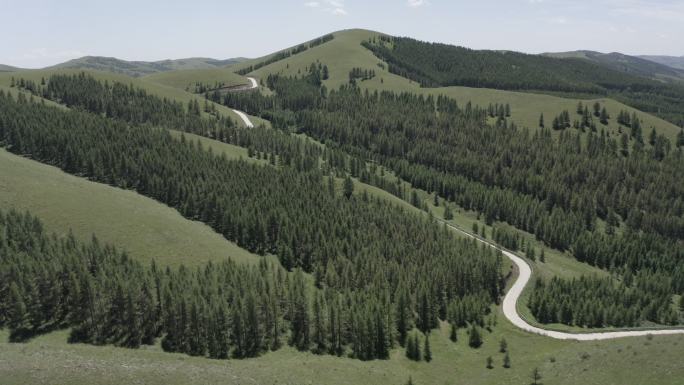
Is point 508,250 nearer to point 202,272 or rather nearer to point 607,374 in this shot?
point 607,374

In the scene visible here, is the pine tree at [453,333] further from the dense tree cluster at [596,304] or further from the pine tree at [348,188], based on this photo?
the pine tree at [348,188]

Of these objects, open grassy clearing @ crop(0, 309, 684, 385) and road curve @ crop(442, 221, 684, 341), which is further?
road curve @ crop(442, 221, 684, 341)

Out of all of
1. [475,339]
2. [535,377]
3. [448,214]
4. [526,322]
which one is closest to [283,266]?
[475,339]

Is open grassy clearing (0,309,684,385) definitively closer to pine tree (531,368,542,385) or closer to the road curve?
pine tree (531,368,542,385)

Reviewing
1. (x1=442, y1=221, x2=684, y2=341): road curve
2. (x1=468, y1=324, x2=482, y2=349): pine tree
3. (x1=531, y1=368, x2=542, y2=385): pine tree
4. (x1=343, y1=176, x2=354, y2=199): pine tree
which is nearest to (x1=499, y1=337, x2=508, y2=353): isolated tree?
(x1=468, y1=324, x2=482, y2=349): pine tree

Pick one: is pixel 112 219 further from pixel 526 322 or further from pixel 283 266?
pixel 526 322

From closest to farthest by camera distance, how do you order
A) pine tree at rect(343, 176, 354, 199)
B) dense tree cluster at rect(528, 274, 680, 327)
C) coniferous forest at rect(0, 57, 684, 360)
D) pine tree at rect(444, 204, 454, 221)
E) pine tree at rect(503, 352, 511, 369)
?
coniferous forest at rect(0, 57, 684, 360) < pine tree at rect(503, 352, 511, 369) < dense tree cluster at rect(528, 274, 680, 327) < pine tree at rect(343, 176, 354, 199) < pine tree at rect(444, 204, 454, 221)

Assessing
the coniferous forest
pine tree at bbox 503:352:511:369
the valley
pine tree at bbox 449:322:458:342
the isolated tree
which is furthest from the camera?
pine tree at bbox 449:322:458:342
